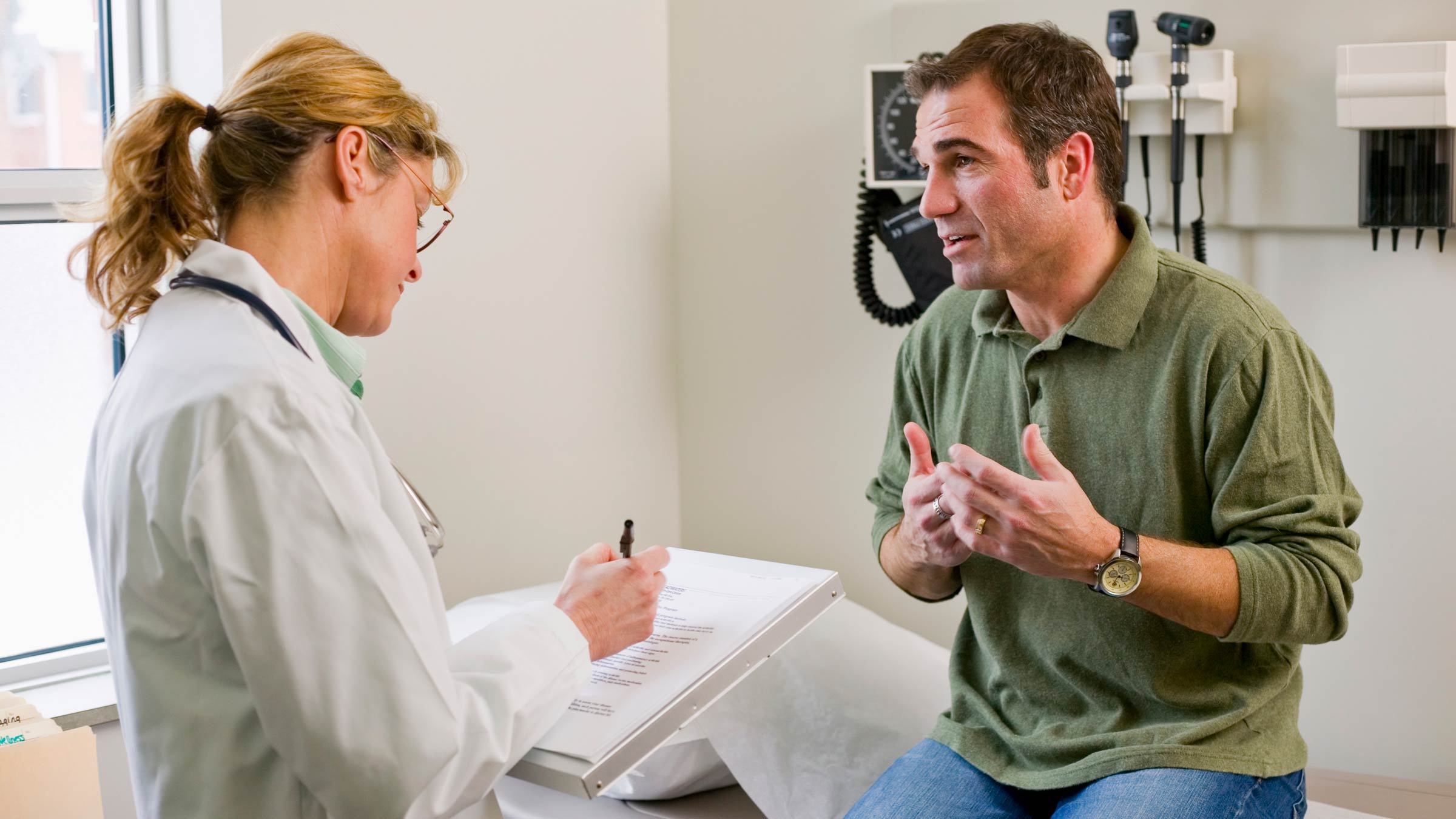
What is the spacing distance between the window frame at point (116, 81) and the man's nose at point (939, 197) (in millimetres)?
1040

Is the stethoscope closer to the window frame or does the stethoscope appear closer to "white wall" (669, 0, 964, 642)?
the window frame

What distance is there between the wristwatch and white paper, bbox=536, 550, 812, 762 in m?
0.30

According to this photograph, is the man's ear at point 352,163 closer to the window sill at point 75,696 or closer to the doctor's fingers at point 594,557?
the doctor's fingers at point 594,557

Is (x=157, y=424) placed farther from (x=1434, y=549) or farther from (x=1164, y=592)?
(x=1434, y=549)

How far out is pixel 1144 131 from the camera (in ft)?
6.09

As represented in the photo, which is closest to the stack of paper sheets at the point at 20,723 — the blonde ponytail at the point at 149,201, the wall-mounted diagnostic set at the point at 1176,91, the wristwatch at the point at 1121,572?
the blonde ponytail at the point at 149,201

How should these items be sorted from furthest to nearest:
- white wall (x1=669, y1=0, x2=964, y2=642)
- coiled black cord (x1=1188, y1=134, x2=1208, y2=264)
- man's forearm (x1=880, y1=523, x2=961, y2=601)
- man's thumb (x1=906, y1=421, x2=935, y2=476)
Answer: white wall (x1=669, y1=0, x2=964, y2=642) → coiled black cord (x1=1188, y1=134, x2=1208, y2=264) → man's forearm (x1=880, y1=523, x2=961, y2=601) → man's thumb (x1=906, y1=421, x2=935, y2=476)

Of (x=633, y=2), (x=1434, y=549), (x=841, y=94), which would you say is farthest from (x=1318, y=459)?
(x=633, y=2)

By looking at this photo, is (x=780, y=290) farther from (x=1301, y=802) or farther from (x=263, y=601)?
(x=263, y=601)

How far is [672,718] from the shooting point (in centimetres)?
109

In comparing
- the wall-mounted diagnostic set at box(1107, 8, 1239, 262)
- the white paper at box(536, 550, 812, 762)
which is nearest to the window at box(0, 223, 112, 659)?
the white paper at box(536, 550, 812, 762)

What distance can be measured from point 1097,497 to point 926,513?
0.23m

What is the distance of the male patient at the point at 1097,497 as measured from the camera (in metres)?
1.23

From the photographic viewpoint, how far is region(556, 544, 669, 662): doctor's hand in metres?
1.14
